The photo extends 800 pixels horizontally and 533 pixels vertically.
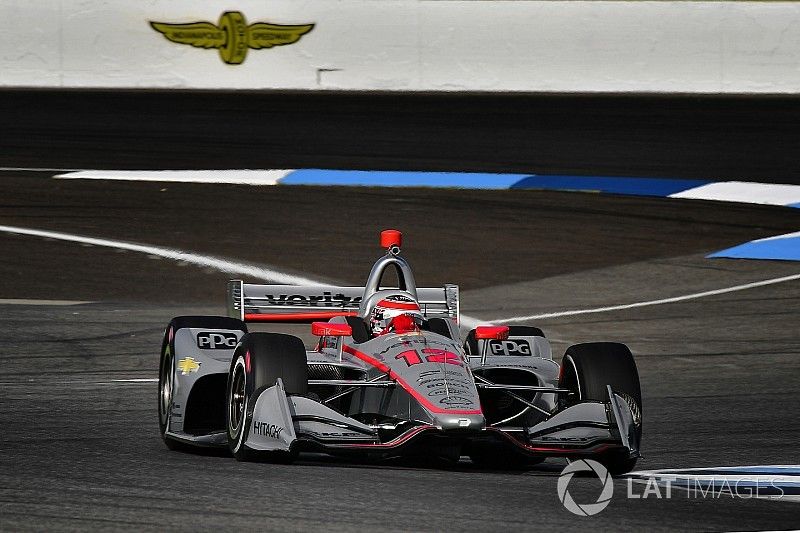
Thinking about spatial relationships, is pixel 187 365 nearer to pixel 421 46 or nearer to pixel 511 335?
pixel 511 335

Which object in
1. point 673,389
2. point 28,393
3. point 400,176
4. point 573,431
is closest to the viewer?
point 573,431

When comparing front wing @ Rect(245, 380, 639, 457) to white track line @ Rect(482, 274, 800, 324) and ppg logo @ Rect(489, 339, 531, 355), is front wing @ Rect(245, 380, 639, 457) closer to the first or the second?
ppg logo @ Rect(489, 339, 531, 355)

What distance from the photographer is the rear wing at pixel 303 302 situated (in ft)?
30.8

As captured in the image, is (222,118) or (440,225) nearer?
(440,225)

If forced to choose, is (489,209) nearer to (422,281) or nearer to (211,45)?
(422,281)

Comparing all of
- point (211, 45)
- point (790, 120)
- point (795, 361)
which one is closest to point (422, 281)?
point (795, 361)

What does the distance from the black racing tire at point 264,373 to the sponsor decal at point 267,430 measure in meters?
0.07

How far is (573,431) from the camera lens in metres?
7.68

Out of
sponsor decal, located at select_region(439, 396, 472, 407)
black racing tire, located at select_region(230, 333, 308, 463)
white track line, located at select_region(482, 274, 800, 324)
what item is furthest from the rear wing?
white track line, located at select_region(482, 274, 800, 324)

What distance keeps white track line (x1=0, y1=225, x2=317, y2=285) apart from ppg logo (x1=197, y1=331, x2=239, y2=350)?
16.2 feet

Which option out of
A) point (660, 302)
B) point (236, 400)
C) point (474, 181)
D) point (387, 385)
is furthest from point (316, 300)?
point (474, 181)

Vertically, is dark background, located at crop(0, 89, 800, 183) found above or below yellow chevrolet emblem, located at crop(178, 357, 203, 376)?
above

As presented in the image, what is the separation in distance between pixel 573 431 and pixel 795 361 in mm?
4184

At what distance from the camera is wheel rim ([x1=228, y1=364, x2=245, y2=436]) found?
7.85 metres
